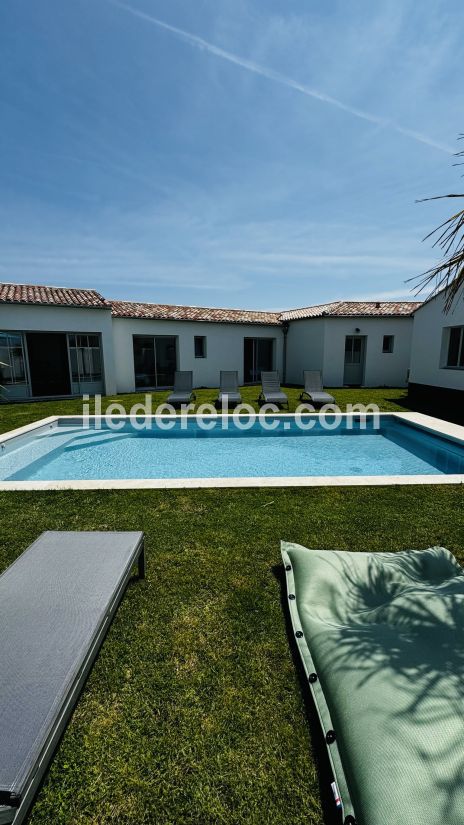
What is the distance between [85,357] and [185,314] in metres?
6.32

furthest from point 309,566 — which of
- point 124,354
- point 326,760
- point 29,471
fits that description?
point 124,354

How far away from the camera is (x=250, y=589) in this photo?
144 inches

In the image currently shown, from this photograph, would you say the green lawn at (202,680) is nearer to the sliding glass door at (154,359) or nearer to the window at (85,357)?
the window at (85,357)

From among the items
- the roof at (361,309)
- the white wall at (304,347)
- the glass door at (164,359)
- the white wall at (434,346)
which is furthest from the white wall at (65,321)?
the white wall at (434,346)

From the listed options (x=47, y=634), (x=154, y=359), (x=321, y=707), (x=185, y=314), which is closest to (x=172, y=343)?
(x=154, y=359)

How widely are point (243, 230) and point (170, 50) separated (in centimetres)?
954

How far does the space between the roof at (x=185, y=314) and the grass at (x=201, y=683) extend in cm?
1612

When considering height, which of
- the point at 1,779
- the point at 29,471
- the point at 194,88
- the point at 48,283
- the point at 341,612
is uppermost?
the point at 194,88

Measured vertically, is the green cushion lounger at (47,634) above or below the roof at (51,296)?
below

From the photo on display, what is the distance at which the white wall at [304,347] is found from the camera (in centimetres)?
2191

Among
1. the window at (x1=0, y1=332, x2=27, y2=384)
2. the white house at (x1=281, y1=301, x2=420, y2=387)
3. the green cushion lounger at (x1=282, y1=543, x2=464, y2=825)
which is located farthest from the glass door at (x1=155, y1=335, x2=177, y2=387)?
the green cushion lounger at (x1=282, y1=543, x2=464, y2=825)

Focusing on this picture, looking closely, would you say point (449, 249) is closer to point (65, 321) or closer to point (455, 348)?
point (455, 348)

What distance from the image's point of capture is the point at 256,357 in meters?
24.7

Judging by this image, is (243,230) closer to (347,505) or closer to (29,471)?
(29,471)
